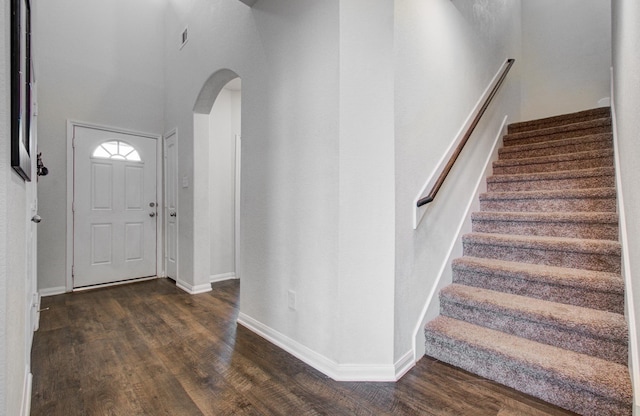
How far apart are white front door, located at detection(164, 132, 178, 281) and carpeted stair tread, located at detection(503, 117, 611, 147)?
4.08m

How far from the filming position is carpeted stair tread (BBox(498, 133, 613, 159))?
2.75m

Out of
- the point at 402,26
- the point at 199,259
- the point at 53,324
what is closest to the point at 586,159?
the point at 402,26

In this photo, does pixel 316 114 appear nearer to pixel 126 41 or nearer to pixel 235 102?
pixel 235 102

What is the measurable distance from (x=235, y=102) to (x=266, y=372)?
350 cm

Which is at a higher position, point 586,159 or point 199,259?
point 586,159

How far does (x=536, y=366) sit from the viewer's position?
1.54m

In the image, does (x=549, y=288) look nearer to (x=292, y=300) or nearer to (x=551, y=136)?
(x=292, y=300)

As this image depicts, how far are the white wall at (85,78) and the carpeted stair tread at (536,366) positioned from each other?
4.14 metres

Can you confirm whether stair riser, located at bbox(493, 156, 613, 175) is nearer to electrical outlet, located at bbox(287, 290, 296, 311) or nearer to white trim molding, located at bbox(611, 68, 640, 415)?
white trim molding, located at bbox(611, 68, 640, 415)

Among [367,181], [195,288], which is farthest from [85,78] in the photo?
[367,181]

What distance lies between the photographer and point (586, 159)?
2.64m

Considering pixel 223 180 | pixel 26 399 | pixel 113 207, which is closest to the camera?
A: pixel 26 399

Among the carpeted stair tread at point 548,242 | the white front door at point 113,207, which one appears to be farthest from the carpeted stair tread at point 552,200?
the white front door at point 113,207

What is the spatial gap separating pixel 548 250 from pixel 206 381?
7.89 ft
